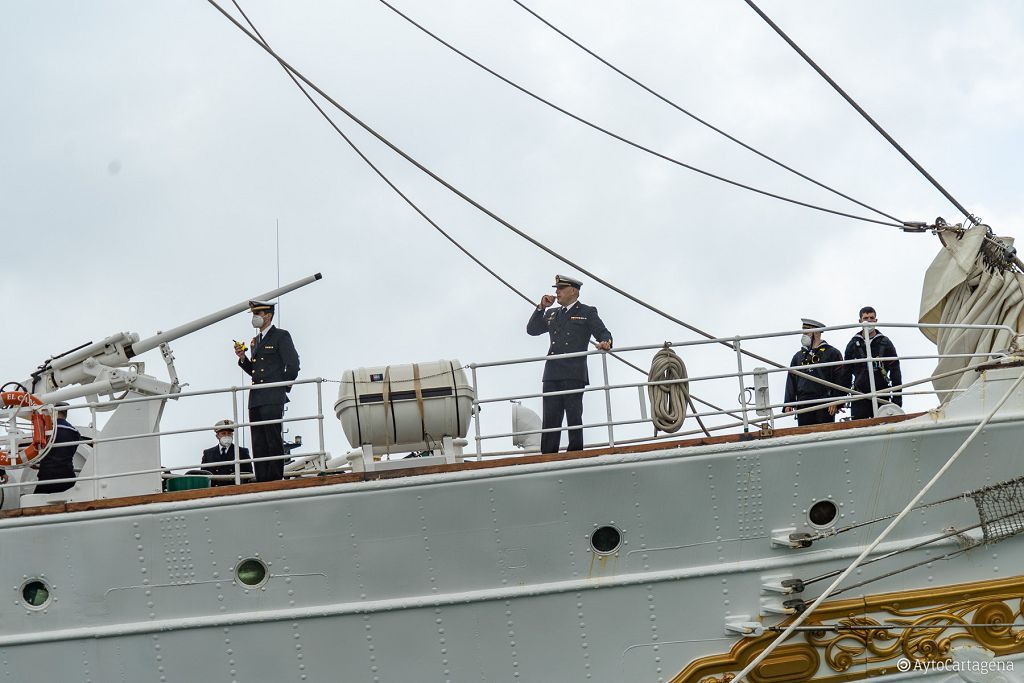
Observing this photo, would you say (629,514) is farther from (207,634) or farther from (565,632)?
(207,634)

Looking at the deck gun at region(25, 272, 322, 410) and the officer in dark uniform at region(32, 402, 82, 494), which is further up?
the deck gun at region(25, 272, 322, 410)

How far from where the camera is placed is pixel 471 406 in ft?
28.8

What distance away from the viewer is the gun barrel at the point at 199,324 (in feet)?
37.3

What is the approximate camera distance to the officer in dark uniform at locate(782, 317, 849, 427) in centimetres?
1007

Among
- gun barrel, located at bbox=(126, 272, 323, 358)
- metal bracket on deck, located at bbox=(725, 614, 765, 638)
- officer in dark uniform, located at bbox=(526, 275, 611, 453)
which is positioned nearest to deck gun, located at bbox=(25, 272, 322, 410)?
gun barrel, located at bbox=(126, 272, 323, 358)

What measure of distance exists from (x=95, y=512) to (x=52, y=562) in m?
0.49

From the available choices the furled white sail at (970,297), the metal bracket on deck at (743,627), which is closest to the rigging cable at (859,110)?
the furled white sail at (970,297)

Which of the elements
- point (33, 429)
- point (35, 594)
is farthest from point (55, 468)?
point (35, 594)

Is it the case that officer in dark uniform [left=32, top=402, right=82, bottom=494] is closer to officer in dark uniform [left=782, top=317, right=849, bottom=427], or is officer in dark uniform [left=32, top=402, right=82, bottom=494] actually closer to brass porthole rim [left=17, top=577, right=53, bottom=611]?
brass porthole rim [left=17, top=577, right=53, bottom=611]

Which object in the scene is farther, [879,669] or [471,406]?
[471,406]

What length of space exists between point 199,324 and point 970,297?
25.1 ft

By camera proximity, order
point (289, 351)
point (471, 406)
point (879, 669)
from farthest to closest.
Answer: point (289, 351), point (471, 406), point (879, 669)

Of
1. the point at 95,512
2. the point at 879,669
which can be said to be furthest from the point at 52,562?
the point at 879,669

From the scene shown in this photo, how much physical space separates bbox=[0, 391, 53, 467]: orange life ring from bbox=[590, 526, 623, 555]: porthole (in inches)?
177
